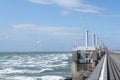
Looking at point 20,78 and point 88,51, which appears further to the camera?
point 20,78

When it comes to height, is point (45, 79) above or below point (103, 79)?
below

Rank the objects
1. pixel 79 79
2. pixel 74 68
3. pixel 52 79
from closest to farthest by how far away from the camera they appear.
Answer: pixel 79 79 < pixel 74 68 < pixel 52 79

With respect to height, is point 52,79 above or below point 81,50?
below

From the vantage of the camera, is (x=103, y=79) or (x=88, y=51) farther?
(x=88, y=51)

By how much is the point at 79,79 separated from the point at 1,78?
35.2 meters

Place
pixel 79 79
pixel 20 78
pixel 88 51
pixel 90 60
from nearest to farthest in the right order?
pixel 79 79 < pixel 90 60 < pixel 88 51 < pixel 20 78

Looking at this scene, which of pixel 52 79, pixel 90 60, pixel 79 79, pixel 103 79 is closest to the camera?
pixel 103 79

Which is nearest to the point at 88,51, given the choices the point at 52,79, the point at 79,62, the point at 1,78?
the point at 79,62

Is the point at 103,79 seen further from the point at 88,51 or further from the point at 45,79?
the point at 45,79

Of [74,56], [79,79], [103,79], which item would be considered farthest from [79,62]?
[103,79]

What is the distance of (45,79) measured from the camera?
55531 millimetres

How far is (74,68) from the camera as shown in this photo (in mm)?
28891

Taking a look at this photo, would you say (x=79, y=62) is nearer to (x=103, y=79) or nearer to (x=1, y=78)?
(x=103, y=79)

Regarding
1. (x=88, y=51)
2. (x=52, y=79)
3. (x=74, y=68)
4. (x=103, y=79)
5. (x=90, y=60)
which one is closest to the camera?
(x=103, y=79)
